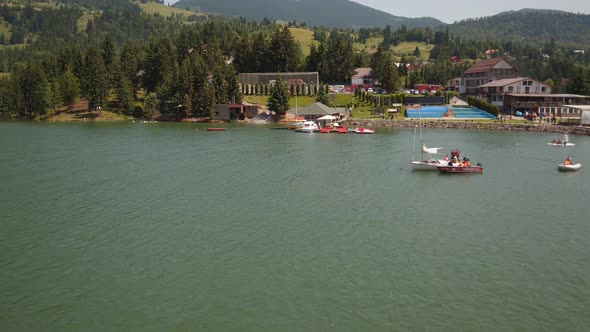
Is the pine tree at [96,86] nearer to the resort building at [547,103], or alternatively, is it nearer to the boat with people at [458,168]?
the boat with people at [458,168]

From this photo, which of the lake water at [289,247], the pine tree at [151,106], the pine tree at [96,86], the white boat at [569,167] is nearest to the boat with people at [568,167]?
the white boat at [569,167]

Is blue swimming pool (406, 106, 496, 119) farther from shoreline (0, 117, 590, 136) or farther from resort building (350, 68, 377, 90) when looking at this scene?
resort building (350, 68, 377, 90)

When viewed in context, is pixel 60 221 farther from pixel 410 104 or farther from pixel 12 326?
pixel 410 104

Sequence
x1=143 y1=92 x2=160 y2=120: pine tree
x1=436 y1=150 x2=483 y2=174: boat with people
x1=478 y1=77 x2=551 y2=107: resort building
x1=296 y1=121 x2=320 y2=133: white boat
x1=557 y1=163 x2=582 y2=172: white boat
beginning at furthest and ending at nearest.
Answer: x1=143 y1=92 x2=160 y2=120: pine tree
x1=478 y1=77 x2=551 y2=107: resort building
x1=296 y1=121 x2=320 y2=133: white boat
x1=557 y1=163 x2=582 y2=172: white boat
x1=436 y1=150 x2=483 y2=174: boat with people

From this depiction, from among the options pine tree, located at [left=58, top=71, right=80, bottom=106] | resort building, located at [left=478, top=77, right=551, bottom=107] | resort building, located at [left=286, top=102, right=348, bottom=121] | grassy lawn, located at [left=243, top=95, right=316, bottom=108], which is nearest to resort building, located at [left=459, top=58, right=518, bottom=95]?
resort building, located at [left=478, top=77, right=551, bottom=107]

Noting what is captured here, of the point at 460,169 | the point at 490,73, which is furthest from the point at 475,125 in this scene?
the point at 460,169

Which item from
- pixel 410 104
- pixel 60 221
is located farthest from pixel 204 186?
pixel 410 104
